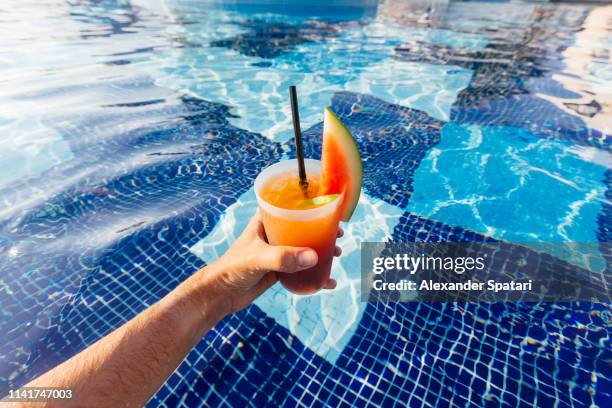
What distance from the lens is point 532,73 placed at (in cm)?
715

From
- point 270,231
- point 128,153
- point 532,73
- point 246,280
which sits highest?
point 270,231

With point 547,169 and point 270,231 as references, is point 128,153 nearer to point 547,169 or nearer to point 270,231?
point 270,231

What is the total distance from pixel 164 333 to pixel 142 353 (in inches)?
4.7

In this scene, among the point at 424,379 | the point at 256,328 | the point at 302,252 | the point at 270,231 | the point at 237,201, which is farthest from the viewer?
the point at 237,201

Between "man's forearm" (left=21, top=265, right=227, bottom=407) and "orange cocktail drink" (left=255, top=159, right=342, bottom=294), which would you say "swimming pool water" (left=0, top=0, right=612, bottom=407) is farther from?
"orange cocktail drink" (left=255, top=159, right=342, bottom=294)

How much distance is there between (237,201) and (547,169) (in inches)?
150

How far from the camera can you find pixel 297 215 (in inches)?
52.1

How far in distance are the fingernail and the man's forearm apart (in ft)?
1.87

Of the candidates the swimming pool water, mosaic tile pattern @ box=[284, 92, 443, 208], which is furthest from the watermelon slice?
mosaic tile pattern @ box=[284, 92, 443, 208]

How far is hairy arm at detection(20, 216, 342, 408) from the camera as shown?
134 centimetres

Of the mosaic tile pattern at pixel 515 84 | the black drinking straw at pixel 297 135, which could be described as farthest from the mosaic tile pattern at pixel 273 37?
the black drinking straw at pixel 297 135

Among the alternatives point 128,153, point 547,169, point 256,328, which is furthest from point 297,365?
point 547,169

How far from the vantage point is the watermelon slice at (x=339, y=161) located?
4.61 feet

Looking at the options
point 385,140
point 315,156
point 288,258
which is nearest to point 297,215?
point 288,258
